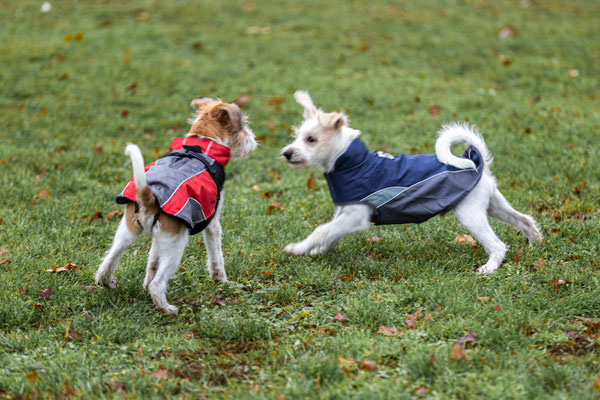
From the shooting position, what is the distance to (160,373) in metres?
3.70

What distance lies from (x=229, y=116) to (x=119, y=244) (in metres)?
1.49

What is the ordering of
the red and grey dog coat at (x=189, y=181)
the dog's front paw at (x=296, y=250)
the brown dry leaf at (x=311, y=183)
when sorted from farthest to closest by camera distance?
the brown dry leaf at (x=311, y=183), the dog's front paw at (x=296, y=250), the red and grey dog coat at (x=189, y=181)

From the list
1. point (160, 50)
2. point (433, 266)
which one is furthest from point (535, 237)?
point (160, 50)

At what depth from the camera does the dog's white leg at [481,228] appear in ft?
16.8

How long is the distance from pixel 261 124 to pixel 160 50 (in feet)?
14.7

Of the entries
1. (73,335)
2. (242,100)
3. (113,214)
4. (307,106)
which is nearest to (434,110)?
(242,100)

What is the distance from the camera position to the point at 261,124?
32.3ft

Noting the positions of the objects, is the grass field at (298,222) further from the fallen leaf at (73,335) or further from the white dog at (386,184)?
the white dog at (386,184)

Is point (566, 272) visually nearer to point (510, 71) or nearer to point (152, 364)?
point (152, 364)

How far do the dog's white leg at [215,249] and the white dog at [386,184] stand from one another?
2.10 ft

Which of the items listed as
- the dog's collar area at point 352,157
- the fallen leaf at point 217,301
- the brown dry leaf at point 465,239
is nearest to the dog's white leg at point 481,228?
the brown dry leaf at point 465,239

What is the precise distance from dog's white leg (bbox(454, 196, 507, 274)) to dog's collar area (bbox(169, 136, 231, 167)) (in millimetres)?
2138

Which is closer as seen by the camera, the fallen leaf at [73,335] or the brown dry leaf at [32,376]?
the brown dry leaf at [32,376]

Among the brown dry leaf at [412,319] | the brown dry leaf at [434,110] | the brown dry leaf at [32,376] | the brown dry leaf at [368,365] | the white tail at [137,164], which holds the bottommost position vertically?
the brown dry leaf at [434,110]
